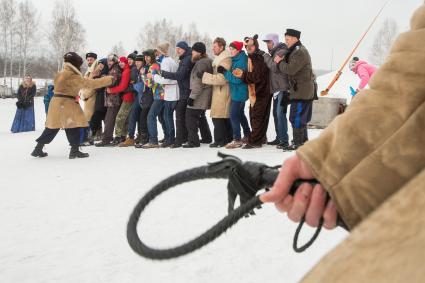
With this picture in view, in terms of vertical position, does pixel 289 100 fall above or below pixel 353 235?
below

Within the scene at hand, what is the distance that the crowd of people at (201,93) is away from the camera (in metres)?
6.00

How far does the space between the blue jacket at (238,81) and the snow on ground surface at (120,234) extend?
1889 millimetres


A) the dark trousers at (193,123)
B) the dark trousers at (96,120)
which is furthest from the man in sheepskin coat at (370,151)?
the dark trousers at (96,120)

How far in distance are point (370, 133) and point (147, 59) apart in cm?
689

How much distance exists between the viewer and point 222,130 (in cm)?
695

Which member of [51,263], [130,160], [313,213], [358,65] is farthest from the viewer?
[358,65]

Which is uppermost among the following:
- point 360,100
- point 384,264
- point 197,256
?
point 360,100

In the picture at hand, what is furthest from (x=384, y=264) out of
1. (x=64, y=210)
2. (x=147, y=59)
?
(x=147, y=59)

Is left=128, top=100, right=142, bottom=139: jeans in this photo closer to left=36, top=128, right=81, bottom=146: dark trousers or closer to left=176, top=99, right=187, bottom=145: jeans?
left=176, top=99, right=187, bottom=145: jeans

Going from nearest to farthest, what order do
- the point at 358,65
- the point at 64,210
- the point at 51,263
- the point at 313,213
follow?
1. the point at 313,213
2. the point at 51,263
3. the point at 64,210
4. the point at 358,65

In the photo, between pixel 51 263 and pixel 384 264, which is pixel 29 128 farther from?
pixel 384 264

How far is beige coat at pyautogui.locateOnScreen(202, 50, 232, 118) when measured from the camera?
21.4ft

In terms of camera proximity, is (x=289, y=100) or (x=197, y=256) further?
(x=289, y=100)

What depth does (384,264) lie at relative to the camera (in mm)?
455
